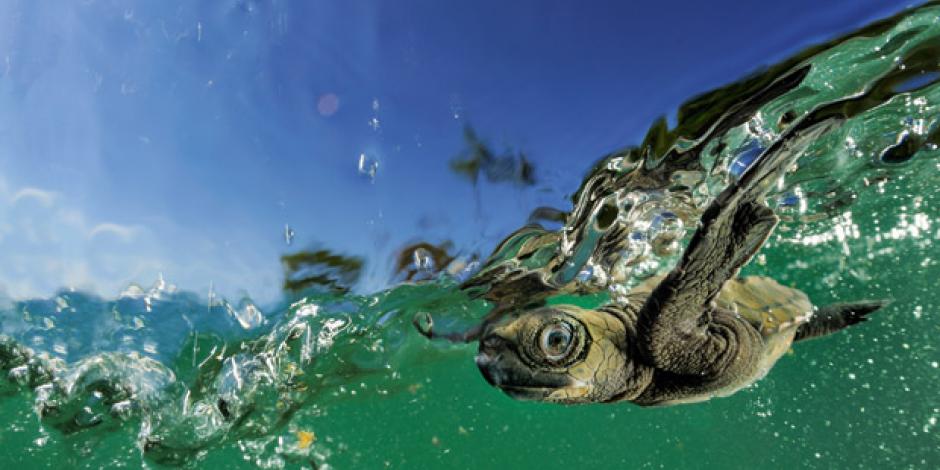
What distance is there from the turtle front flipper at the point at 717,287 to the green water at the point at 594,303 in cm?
34

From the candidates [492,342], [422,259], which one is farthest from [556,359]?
[422,259]

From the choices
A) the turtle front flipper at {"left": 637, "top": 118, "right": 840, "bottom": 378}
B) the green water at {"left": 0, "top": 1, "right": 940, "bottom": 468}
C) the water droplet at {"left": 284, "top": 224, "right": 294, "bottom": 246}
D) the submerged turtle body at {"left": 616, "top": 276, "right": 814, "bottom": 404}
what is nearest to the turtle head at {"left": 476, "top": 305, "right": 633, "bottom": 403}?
the turtle front flipper at {"left": 637, "top": 118, "right": 840, "bottom": 378}

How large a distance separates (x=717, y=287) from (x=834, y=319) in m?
2.89

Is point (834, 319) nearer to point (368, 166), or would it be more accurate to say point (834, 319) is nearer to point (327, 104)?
point (368, 166)

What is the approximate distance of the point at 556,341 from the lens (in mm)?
4184

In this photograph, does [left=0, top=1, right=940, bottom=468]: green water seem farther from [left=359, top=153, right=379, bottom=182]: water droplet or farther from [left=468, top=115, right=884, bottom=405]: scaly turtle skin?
[left=359, top=153, right=379, bottom=182]: water droplet

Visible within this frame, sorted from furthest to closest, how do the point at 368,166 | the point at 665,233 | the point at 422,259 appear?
the point at 665,233, the point at 422,259, the point at 368,166

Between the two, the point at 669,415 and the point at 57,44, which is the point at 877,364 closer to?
the point at 669,415

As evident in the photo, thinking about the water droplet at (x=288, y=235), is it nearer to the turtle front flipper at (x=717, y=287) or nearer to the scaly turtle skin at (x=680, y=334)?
the scaly turtle skin at (x=680, y=334)

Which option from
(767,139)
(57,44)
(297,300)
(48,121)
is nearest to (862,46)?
(767,139)

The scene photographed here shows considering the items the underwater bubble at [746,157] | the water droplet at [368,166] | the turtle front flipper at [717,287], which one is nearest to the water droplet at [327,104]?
the water droplet at [368,166]

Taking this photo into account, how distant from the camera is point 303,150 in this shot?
15.4 ft

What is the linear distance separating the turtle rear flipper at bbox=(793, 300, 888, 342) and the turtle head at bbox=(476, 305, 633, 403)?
2.71 meters

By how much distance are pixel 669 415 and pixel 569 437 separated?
3.26 meters
